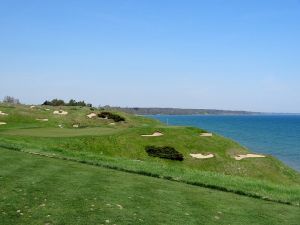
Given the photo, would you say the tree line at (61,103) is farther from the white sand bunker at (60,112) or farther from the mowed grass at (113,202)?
the mowed grass at (113,202)

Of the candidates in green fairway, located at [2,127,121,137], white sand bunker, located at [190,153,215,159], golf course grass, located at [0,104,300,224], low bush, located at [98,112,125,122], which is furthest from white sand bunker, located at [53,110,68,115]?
golf course grass, located at [0,104,300,224]

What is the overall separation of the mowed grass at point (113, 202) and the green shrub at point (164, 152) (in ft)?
60.4

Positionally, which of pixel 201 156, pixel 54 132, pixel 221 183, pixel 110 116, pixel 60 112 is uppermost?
pixel 60 112

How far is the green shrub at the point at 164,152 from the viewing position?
3634cm

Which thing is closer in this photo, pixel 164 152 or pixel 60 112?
pixel 164 152

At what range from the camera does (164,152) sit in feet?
121

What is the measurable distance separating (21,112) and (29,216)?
4848 cm

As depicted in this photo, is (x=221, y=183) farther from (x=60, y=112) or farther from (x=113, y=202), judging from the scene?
(x=60, y=112)

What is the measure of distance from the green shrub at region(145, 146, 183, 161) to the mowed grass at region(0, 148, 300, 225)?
1841cm

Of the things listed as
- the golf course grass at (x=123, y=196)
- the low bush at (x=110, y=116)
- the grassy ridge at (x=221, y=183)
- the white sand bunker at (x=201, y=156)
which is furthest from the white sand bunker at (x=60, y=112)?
the grassy ridge at (x=221, y=183)

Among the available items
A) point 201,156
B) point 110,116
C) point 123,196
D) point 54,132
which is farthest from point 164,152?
point 110,116

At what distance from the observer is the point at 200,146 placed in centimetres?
3897

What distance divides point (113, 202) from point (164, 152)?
24060mm

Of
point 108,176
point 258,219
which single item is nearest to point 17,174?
point 108,176
